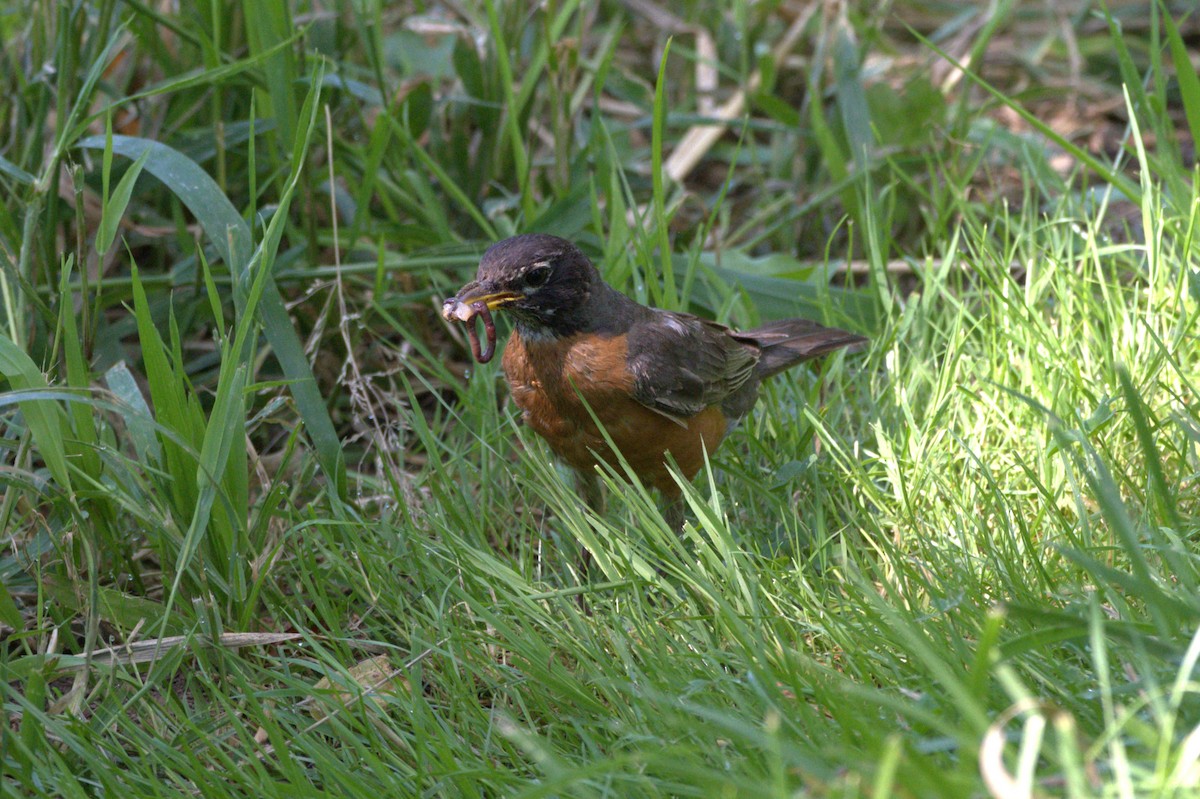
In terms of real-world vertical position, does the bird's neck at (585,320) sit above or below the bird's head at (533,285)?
below

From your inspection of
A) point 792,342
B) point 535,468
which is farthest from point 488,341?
point 792,342

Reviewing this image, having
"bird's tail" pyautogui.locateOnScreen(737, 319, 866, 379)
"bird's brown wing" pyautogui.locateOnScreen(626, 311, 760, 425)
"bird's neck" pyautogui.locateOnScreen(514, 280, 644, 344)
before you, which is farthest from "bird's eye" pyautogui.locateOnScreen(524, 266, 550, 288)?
"bird's tail" pyautogui.locateOnScreen(737, 319, 866, 379)

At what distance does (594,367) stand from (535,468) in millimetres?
638

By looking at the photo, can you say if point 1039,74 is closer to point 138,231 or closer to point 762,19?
point 762,19

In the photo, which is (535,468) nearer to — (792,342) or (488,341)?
(488,341)

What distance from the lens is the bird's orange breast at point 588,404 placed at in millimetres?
3697

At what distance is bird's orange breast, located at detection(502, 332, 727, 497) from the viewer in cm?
370

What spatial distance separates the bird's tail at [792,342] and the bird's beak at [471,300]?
38.0 inches

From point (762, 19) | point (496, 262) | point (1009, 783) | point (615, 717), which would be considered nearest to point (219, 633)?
point (615, 717)

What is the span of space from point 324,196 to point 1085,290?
2736mm

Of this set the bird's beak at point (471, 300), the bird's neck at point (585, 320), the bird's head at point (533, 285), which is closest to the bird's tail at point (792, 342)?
the bird's neck at point (585, 320)

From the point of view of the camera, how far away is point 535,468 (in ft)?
10.4

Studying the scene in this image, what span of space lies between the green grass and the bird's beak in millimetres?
351

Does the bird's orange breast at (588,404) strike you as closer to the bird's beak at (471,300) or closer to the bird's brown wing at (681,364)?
the bird's brown wing at (681,364)
